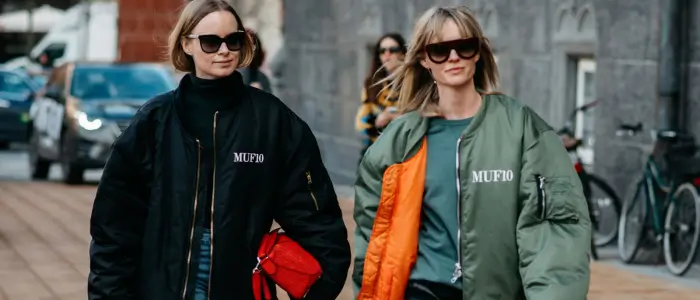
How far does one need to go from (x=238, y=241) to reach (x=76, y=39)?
4610 cm

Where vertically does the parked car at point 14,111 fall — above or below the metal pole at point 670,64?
below

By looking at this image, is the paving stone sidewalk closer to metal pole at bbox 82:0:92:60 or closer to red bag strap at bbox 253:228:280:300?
red bag strap at bbox 253:228:280:300

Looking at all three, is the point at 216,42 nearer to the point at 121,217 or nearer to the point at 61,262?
the point at 121,217

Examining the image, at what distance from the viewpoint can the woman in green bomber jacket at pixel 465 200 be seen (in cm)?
515

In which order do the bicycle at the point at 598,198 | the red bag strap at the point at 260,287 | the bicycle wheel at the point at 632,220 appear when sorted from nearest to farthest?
the red bag strap at the point at 260,287, the bicycle wheel at the point at 632,220, the bicycle at the point at 598,198

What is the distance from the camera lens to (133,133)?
5.17 meters

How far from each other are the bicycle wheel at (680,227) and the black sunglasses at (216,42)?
689 cm

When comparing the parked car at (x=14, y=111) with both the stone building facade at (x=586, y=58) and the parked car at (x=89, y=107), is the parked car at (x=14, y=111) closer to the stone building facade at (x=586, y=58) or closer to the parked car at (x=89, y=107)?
the parked car at (x=89, y=107)

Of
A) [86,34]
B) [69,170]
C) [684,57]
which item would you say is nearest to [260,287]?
[684,57]

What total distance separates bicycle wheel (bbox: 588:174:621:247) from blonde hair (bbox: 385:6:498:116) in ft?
25.5

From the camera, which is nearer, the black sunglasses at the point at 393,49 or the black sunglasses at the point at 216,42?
the black sunglasses at the point at 216,42

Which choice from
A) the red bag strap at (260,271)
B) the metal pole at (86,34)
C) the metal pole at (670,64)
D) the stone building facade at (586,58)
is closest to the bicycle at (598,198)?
the stone building facade at (586,58)

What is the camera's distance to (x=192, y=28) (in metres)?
5.29

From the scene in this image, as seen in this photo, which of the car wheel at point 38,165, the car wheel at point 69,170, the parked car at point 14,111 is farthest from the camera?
the parked car at point 14,111
